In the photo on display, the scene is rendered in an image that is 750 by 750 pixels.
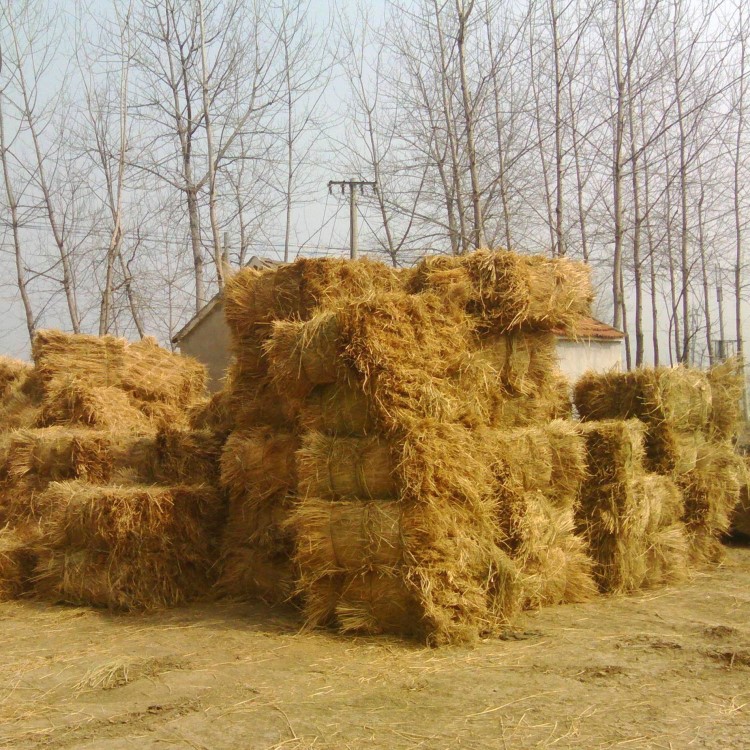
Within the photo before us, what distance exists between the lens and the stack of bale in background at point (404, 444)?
582 cm

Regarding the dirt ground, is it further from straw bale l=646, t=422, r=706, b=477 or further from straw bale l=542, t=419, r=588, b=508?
straw bale l=646, t=422, r=706, b=477

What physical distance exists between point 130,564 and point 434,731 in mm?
3589

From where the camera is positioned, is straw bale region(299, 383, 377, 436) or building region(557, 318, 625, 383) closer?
straw bale region(299, 383, 377, 436)

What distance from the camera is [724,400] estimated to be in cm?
903

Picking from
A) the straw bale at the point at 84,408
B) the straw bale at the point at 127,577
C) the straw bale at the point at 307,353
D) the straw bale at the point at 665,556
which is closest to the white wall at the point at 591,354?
the straw bale at the point at 665,556

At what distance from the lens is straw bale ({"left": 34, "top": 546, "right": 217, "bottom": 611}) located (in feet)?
22.6

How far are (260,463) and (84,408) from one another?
3.86 metres

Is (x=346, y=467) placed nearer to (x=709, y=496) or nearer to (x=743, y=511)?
(x=709, y=496)

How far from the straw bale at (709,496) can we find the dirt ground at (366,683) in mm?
1868

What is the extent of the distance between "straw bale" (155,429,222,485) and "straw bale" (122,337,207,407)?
2.93 meters

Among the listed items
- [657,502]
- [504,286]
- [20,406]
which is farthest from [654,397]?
[20,406]

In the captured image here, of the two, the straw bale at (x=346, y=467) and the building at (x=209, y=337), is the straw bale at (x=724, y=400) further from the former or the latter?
the building at (x=209, y=337)

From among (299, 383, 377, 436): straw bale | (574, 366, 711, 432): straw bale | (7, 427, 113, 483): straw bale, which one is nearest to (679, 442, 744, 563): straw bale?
(574, 366, 711, 432): straw bale

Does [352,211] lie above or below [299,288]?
above
